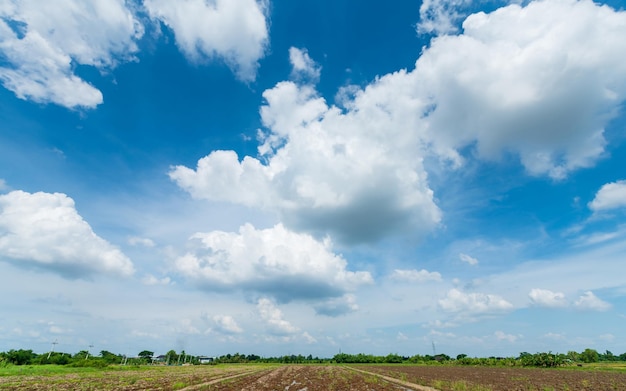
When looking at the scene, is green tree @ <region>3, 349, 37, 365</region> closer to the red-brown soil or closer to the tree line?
the tree line

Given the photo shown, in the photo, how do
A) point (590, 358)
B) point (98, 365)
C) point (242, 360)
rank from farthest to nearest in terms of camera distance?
point (242, 360) < point (590, 358) < point (98, 365)

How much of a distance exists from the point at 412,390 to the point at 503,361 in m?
110

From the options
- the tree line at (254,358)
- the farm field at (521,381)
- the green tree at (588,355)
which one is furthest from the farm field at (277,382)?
the green tree at (588,355)

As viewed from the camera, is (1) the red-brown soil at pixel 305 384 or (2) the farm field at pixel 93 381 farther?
(1) the red-brown soil at pixel 305 384

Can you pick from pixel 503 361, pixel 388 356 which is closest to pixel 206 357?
pixel 388 356

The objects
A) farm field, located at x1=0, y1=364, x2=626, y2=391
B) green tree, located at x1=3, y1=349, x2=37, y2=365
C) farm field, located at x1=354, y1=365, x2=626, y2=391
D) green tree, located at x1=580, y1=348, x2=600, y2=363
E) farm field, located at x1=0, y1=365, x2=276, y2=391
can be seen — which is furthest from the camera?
green tree, located at x1=580, y1=348, x2=600, y2=363

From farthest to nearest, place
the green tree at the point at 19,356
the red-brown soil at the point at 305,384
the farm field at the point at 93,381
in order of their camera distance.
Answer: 1. the green tree at the point at 19,356
2. the red-brown soil at the point at 305,384
3. the farm field at the point at 93,381

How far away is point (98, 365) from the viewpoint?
202 feet

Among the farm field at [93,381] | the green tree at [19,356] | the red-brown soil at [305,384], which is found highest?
the green tree at [19,356]

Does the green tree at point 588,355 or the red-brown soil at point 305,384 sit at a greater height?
the green tree at point 588,355

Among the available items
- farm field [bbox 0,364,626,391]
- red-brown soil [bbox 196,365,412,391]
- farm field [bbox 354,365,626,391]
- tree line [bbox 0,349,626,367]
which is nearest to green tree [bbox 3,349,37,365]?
tree line [bbox 0,349,626,367]

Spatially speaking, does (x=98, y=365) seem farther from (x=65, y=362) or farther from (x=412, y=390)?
(x=412, y=390)

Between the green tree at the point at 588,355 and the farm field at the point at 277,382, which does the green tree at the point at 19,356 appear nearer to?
the farm field at the point at 277,382

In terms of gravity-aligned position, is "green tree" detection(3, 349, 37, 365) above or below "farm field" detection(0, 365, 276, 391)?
above
